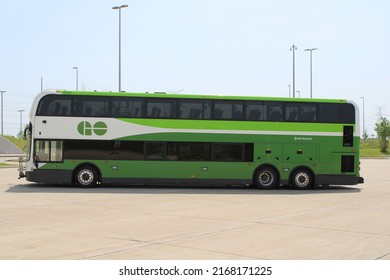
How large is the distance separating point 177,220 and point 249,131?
9163mm

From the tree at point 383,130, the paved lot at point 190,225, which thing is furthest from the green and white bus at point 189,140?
the tree at point 383,130

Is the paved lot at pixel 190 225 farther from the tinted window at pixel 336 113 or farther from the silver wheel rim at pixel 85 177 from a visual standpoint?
the tinted window at pixel 336 113

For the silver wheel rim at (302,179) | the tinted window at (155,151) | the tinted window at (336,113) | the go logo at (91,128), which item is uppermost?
the tinted window at (336,113)

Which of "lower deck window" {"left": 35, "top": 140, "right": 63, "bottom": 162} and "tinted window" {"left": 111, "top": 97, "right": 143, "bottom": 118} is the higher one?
"tinted window" {"left": 111, "top": 97, "right": 143, "bottom": 118}

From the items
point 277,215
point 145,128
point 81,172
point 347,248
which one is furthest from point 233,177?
point 347,248

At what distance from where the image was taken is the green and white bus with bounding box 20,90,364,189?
20.1 metres

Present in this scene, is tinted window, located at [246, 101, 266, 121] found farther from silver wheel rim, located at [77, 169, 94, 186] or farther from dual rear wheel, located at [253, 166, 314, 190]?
silver wheel rim, located at [77, 169, 94, 186]

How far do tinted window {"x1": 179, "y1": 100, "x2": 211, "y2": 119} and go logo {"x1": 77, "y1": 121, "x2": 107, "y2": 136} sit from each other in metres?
3.00

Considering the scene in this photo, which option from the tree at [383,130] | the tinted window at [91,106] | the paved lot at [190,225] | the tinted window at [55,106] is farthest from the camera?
the tree at [383,130]

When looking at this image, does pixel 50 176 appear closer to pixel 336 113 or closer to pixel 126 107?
pixel 126 107

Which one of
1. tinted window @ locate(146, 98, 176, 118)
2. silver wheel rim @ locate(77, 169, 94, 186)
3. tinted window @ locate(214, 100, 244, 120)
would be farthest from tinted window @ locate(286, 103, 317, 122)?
silver wheel rim @ locate(77, 169, 94, 186)

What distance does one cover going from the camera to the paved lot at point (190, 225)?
851cm

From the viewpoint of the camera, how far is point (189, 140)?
20516 mm

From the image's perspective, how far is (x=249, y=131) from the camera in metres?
20.7
